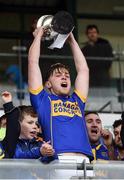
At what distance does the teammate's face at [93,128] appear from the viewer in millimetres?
6676

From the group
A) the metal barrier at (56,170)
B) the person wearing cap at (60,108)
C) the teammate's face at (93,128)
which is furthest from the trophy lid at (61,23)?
the metal barrier at (56,170)

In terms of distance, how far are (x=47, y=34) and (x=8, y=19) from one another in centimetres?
734

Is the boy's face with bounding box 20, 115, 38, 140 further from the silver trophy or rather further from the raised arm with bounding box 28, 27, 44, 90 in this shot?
the silver trophy

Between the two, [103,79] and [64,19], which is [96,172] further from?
[103,79]

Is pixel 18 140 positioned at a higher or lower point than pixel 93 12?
lower

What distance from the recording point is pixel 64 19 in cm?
611

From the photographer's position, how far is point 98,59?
9867mm

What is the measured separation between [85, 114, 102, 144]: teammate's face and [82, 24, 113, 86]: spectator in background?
274 cm

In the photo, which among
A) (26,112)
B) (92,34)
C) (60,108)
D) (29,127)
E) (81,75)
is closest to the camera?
(60,108)

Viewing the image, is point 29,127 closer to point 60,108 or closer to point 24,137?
point 24,137

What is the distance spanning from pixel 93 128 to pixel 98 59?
3218 millimetres

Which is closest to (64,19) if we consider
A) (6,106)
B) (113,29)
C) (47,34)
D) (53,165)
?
(47,34)

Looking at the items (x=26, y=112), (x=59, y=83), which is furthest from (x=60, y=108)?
(x=26, y=112)

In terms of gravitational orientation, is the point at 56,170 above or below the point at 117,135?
below
